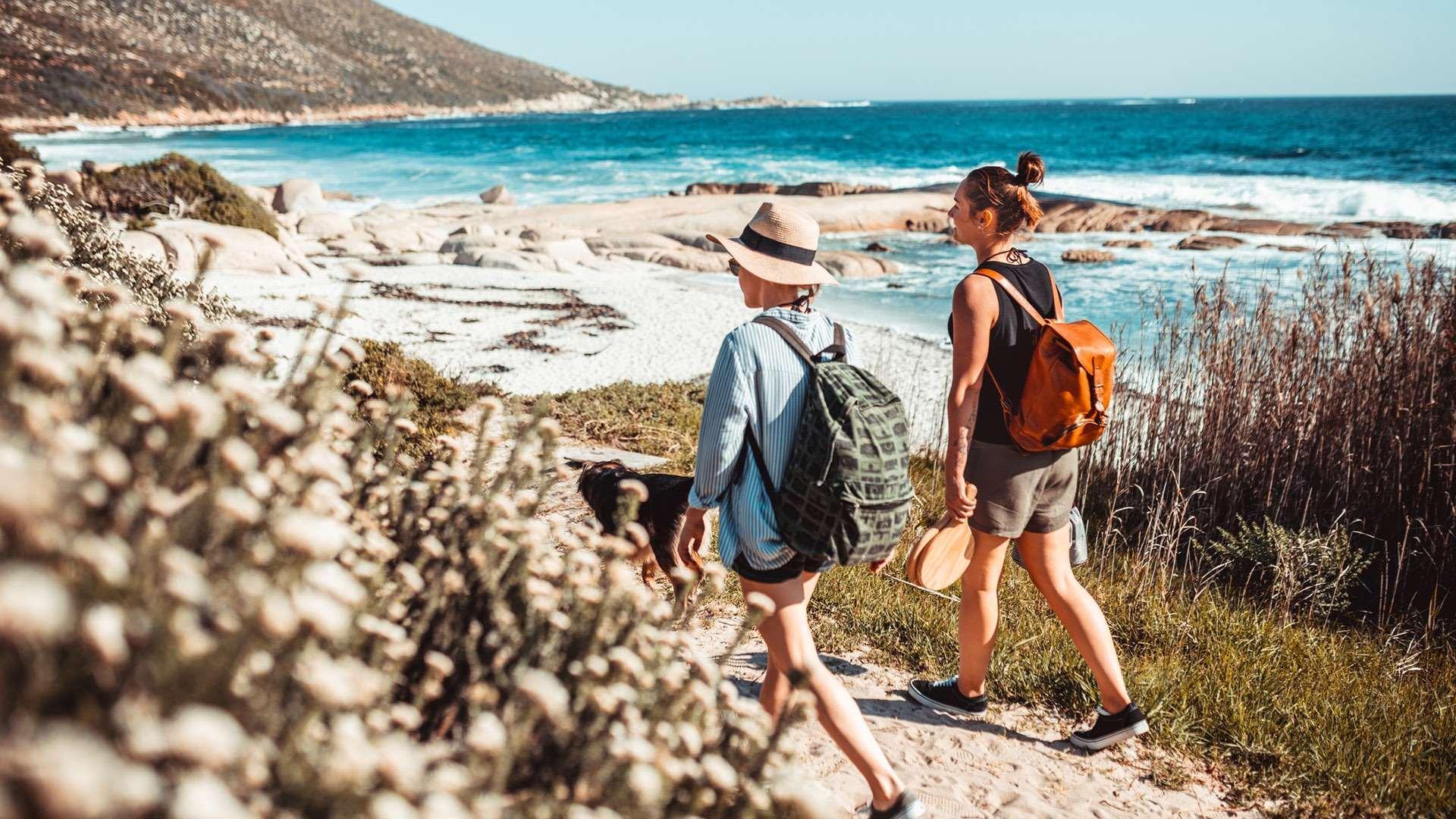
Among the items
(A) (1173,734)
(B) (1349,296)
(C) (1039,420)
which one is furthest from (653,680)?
(B) (1349,296)

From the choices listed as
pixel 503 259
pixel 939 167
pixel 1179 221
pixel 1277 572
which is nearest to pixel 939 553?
pixel 1277 572

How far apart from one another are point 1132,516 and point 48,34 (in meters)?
88.2

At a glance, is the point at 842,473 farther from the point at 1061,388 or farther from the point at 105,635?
the point at 105,635

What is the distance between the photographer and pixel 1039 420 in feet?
11.2

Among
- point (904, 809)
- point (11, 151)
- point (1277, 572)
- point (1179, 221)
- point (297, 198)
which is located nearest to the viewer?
point (904, 809)

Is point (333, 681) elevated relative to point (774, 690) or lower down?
elevated

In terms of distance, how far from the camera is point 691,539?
3.11 meters

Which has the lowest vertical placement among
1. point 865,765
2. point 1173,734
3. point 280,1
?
point 1173,734

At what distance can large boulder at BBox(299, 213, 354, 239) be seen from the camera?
19320 mm

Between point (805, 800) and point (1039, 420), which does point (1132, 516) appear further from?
point (805, 800)

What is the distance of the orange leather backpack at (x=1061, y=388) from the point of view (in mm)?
3307

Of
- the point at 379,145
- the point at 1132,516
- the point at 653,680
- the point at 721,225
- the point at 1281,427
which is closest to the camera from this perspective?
the point at 653,680

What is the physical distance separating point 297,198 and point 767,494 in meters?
24.7

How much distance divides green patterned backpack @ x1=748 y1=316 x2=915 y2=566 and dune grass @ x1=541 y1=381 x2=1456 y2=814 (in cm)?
192
